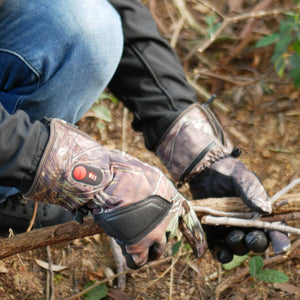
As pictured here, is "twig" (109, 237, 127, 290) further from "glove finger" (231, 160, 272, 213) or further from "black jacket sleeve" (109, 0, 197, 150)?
"glove finger" (231, 160, 272, 213)

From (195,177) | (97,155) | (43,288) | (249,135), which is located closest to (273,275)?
(195,177)

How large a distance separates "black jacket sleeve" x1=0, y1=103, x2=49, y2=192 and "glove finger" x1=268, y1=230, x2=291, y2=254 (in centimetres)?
85

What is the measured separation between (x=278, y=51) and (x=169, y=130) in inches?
37.7

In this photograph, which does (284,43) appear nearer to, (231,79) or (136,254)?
(231,79)

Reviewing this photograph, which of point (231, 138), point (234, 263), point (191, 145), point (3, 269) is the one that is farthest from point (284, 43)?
point (3, 269)

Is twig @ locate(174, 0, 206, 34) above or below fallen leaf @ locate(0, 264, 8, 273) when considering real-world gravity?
above

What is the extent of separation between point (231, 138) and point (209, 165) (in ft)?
2.95

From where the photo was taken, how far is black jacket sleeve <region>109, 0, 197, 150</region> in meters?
1.70

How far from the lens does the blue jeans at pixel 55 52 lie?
1.44 meters

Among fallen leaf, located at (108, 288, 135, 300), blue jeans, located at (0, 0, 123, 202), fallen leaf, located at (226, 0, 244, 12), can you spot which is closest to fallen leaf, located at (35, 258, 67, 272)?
fallen leaf, located at (108, 288, 135, 300)

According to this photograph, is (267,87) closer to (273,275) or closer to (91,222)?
(273,275)

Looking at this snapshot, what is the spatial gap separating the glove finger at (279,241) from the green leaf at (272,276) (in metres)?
0.14

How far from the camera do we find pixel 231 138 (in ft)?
8.25

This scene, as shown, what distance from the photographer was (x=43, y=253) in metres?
1.84
